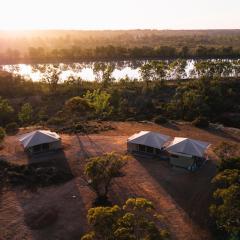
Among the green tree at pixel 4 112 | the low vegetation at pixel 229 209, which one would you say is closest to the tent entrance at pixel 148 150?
the low vegetation at pixel 229 209

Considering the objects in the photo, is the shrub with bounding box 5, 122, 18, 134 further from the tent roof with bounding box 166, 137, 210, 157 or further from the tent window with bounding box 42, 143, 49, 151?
the tent roof with bounding box 166, 137, 210, 157

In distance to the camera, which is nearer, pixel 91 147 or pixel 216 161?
pixel 216 161

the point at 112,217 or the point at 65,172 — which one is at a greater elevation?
the point at 112,217

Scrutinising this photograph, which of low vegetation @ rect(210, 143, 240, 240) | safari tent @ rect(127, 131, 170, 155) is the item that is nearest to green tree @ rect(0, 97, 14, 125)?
safari tent @ rect(127, 131, 170, 155)

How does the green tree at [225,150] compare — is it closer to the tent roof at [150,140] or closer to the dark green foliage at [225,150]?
the dark green foliage at [225,150]

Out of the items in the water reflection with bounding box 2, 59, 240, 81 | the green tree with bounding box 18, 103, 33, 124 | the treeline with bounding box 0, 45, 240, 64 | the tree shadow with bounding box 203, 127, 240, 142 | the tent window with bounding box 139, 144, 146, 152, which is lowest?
the water reflection with bounding box 2, 59, 240, 81

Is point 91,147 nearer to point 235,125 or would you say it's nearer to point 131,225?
point 131,225

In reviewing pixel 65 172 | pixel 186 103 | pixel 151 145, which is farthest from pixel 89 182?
pixel 186 103
